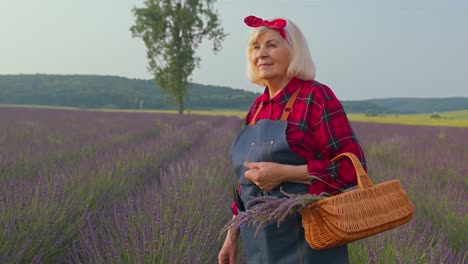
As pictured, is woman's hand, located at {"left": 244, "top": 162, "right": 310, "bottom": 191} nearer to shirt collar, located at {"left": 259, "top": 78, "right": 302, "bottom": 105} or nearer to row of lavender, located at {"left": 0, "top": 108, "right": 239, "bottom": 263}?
shirt collar, located at {"left": 259, "top": 78, "right": 302, "bottom": 105}

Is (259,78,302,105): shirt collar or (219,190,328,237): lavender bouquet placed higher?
(259,78,302,105): shirt collar

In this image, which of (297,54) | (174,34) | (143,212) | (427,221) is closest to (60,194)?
(143,212)

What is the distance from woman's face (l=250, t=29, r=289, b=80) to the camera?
5.41 feet

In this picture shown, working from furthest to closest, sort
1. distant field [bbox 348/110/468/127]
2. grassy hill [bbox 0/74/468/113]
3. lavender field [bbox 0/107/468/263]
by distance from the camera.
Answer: grassy hill [bbox 0/74/468/113], distant field [bbox 348/110/468/127], lavender field [bbox 0/107/468/263]

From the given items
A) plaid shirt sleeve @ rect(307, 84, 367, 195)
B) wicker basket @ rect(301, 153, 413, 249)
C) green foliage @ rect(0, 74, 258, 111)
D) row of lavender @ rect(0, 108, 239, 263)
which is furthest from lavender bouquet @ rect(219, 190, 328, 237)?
green foliage @ rect(0, 74, 258, 111)

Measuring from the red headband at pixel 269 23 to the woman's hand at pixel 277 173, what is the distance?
509 mm

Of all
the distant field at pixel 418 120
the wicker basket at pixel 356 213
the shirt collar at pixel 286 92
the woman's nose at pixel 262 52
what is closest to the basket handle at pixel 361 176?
the wicker basket at pixel 356 213

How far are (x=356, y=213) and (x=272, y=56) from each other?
68cm

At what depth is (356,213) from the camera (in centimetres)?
127

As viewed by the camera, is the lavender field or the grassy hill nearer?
the lavender field

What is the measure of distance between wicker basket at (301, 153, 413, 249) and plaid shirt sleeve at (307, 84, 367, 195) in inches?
3.8

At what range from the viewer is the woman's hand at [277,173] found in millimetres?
1480

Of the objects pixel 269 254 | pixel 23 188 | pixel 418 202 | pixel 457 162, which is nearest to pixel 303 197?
pixel 269 254

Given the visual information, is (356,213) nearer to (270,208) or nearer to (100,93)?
(270,208)
